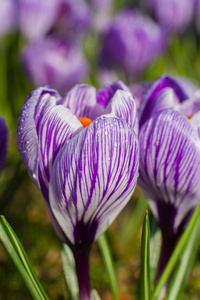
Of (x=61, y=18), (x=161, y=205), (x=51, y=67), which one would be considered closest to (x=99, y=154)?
(x=161, y=205)

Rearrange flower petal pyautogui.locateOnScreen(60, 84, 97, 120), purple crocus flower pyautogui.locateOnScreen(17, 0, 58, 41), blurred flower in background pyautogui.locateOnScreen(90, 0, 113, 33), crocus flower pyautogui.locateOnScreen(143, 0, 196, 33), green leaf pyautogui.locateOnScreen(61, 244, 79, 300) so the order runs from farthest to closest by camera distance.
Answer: blurred flower in background pyautogui.locateOnScreen(90, 0, 113, 33) < crocus flower pyautogui.locateOnScreen(143, 0, 196, 33) < purple crocus flower pyautogui.locateOnScreen(17, 0, 58, 41) < green leaf pyautogui.locateOnScreen(61, 244, 79, 300) < flower petal pyautogui.locateOnScreen(60, 84, 97, 120)

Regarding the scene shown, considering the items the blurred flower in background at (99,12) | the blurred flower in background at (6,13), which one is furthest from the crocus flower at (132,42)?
the blurred flower in background at (99,12)

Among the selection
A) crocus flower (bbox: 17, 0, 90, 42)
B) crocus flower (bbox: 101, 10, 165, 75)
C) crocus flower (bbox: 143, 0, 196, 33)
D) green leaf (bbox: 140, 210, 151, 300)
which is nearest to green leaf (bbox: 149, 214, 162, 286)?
green leaf (bbox: 140, 210, 151, 300)

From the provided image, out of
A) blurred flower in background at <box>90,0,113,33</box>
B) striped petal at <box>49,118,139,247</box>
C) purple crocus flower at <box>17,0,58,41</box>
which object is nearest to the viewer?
striped petal at <box>49,118,139,247</box>

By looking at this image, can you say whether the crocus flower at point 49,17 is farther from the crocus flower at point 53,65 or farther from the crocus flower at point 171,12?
the crocus flower at point 171,12

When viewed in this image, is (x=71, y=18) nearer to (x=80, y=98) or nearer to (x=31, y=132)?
(x=80, y=98)

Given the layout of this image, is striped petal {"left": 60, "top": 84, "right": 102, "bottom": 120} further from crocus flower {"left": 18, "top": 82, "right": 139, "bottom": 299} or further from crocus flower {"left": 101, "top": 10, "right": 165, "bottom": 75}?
crocus flower {"left": 101, "top": 10, "right": 165, "bottom": 75}

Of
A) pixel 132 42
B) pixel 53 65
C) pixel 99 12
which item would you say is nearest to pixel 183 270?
pixel 53 65

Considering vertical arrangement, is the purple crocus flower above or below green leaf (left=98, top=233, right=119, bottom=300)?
above
